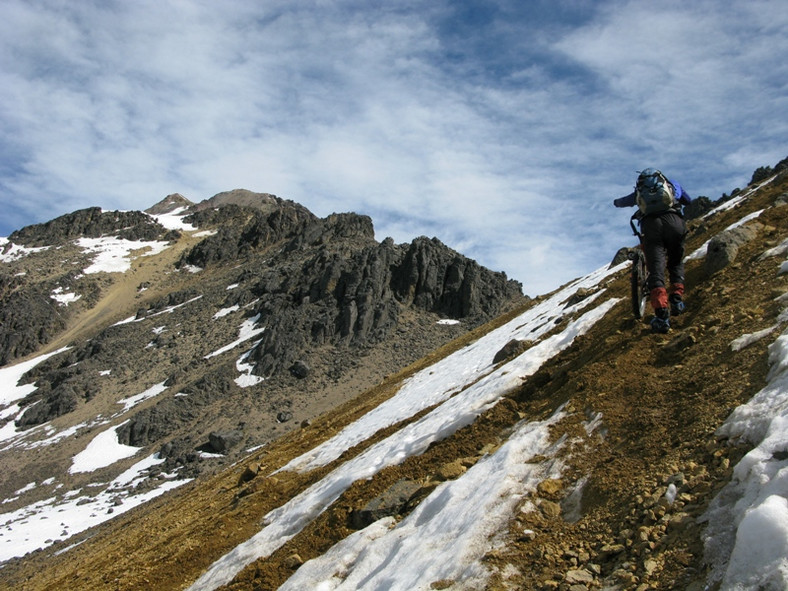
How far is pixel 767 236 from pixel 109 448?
62850 mm

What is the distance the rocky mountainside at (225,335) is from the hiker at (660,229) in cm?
4666

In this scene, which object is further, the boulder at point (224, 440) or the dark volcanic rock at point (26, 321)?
the dark volcanic rock at point (26, 321)

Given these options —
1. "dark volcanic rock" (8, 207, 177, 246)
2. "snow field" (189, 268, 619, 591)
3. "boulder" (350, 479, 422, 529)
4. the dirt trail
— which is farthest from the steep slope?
"boulder" (350, 479, 422, 529)

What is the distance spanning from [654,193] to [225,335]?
78444mm

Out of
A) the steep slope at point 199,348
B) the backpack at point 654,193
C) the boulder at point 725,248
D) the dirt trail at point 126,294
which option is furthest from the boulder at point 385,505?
the dirt trail at point 126,294

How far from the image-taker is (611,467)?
19.2ft

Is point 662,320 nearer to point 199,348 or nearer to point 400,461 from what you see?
point 400,461

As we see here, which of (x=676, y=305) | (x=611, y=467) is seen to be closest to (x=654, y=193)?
(x=676, y=305)

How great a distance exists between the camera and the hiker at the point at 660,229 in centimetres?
880

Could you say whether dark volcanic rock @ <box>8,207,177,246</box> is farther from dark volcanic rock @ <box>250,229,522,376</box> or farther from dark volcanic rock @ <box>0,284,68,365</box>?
dark volcanic rock @ <box>250,229,522,376</box>

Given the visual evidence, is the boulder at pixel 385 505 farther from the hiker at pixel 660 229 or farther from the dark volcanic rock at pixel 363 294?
the dark volcanic rock at pixel 363 294

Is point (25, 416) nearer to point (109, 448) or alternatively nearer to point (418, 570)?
point (109, 448)

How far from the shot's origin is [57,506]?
44.7m

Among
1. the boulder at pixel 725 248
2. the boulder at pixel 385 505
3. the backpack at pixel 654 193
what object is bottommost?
the boulder at pixel 385 505
